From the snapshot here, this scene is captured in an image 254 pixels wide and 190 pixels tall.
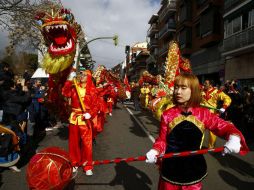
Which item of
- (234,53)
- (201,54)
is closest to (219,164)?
(234,53)

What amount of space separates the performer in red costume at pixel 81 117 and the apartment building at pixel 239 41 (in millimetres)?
16946

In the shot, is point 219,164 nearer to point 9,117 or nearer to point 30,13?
point 9,117

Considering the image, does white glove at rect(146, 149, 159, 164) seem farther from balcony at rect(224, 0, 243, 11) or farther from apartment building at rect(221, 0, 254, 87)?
balcony at rect(224, 0, 243, 11)

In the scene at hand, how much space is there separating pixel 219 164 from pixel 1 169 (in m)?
4.28

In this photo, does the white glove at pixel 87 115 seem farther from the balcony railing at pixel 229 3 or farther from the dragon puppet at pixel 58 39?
the balcony railing at pixel 229 3

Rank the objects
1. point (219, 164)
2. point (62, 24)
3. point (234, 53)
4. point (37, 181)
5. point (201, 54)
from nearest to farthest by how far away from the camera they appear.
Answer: point (37, 181) → point (62, 24) → point (219, 164) → point (234, 53) → point (201, 54)

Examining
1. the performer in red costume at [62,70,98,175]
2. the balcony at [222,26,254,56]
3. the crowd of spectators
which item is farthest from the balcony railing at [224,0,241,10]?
the performer in red costume at [62,70,98,175]

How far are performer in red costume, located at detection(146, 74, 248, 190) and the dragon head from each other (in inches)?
112

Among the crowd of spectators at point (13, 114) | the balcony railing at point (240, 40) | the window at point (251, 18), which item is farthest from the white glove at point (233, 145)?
the window at point (251, 18)

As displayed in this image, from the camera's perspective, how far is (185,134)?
3256 mm

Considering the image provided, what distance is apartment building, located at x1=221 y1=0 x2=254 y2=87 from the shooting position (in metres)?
21.6

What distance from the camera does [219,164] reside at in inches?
274

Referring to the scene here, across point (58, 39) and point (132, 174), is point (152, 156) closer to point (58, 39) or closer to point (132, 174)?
point (132, 174)

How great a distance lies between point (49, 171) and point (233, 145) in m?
2.11
